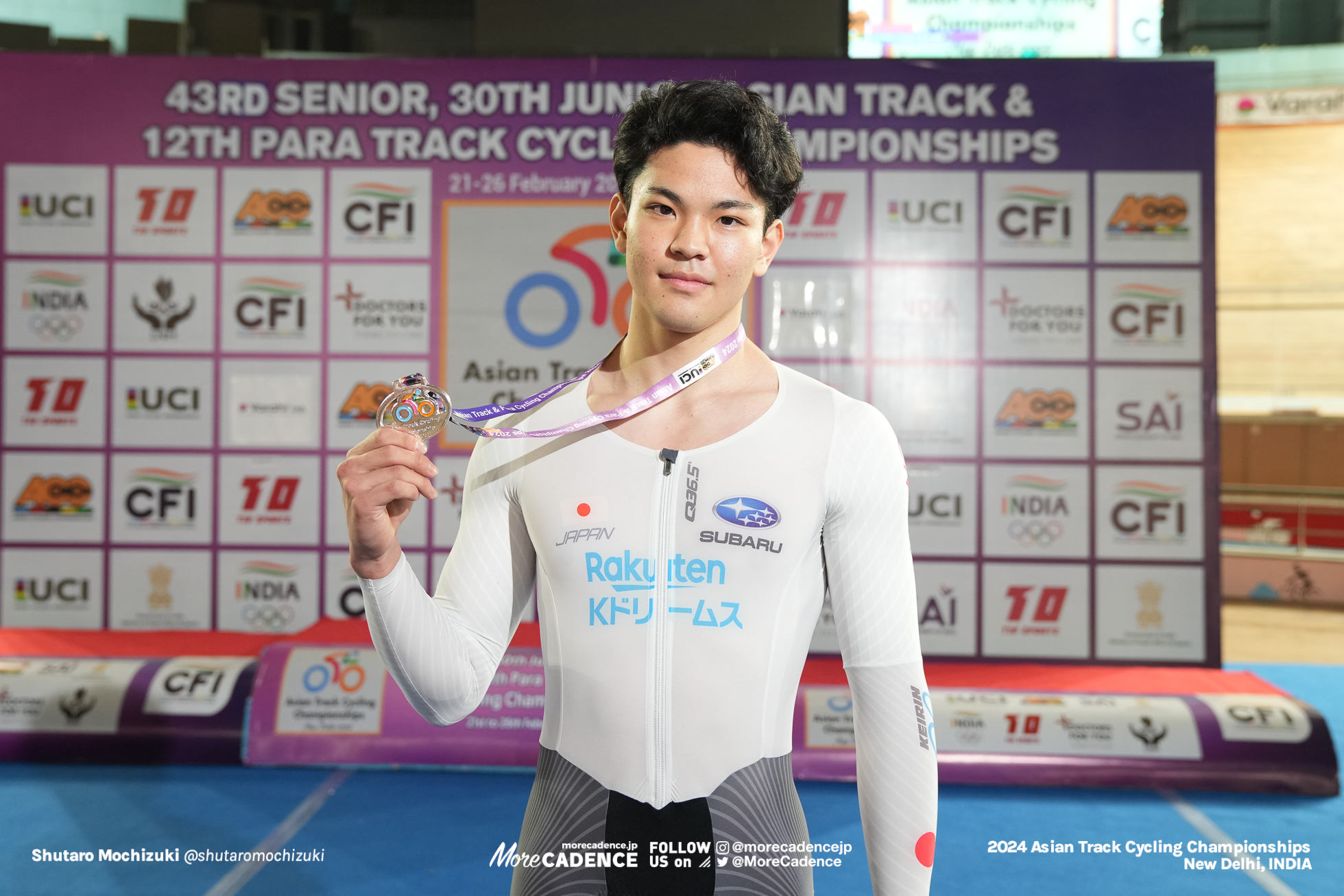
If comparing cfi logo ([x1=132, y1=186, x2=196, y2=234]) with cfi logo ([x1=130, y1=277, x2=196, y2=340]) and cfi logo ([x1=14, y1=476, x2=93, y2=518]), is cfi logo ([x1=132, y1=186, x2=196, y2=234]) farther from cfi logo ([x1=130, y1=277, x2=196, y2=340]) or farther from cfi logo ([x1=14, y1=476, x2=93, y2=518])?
cfi logo ([x1=14, y1=476, x2=93, y2=518])

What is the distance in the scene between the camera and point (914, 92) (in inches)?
191

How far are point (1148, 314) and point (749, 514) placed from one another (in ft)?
14.4

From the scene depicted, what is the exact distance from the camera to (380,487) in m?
1.10

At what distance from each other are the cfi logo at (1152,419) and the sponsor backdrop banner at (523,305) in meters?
0.01

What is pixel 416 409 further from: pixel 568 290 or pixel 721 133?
pixel 568 290

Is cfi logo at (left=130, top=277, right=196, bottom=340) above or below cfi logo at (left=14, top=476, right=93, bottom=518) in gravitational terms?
above

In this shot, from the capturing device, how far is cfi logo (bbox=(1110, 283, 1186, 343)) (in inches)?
Answer: 189

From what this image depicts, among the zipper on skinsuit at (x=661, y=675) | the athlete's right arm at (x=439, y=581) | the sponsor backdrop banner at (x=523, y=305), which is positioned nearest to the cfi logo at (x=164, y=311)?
the sponsor backdrop banner at (x=523, y=305)

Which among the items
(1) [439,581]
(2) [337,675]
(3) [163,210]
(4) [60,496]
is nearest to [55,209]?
(3) [163,210]

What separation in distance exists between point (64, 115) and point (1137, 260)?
6045mm

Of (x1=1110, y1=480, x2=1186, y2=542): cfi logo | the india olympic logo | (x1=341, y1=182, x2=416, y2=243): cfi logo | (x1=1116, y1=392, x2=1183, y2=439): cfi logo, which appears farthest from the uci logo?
(x1=1110, y1=480, x2=1186, y2=542): cfi logo

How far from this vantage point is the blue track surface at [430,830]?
9.27ft

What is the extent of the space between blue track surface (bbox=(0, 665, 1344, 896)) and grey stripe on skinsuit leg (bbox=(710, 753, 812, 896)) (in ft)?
5.43

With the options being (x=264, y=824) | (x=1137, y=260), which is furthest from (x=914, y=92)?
(x=264, y=824)
